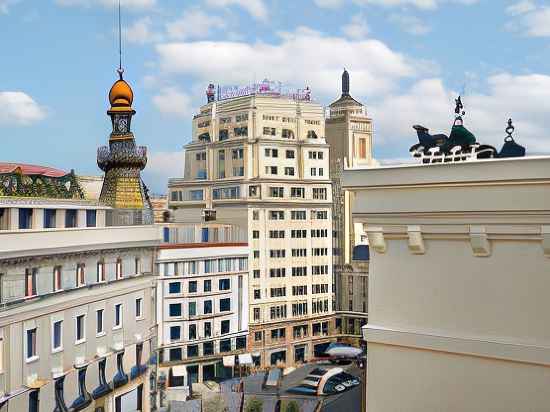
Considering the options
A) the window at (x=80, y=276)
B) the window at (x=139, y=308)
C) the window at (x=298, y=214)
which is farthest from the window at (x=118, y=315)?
the window at (x=298, y=214)

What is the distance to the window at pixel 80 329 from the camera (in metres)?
14.8

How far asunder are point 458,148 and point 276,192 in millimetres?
38592

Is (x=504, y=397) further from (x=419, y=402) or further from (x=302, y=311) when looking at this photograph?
(x=302, y=311)

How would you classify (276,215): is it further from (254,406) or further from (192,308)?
(254,406)

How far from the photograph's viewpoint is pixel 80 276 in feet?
48.9

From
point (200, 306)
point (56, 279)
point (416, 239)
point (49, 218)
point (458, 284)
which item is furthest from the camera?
point (200, 306)

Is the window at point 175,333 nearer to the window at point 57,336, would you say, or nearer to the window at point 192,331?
the window at point 192,331

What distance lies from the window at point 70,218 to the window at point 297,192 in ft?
92.7

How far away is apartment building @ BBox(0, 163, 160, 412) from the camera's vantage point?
13.0 metres

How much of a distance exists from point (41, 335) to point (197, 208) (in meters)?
34.3

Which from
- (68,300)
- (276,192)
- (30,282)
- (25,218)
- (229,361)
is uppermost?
(276,192)

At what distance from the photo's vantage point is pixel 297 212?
45.9 m

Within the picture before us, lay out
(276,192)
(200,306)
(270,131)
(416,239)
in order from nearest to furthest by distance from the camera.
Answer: (416,239)
(200,306)
(276,192)
(270,131)

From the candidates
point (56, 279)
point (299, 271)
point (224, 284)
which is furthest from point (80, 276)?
point (299, 271)
